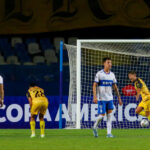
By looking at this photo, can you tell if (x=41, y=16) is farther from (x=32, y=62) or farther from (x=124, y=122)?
(x=124, y=122)

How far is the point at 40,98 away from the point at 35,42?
51.0 feet

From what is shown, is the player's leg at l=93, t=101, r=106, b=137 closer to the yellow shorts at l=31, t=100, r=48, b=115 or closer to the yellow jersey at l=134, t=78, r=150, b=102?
the yellow shorts at l=31, t=100, r=48, b=115

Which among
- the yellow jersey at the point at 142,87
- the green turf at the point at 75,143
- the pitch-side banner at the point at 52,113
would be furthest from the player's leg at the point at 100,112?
the pitch-side banner at the point at 52,113

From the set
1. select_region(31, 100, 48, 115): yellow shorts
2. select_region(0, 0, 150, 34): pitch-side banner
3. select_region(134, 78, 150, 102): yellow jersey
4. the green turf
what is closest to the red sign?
select_region(134, 78, 150, 102): yellow jersey

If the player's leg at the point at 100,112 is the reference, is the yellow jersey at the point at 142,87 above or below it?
above

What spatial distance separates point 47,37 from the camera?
26594 mm

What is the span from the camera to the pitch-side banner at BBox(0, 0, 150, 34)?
85.1 ft

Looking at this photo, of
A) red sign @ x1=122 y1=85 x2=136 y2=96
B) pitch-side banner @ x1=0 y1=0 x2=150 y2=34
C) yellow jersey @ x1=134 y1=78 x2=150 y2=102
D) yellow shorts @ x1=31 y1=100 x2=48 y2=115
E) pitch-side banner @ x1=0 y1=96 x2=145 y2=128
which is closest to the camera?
yellow shorts @ x1=31 y1=100 x2=48 y2=115

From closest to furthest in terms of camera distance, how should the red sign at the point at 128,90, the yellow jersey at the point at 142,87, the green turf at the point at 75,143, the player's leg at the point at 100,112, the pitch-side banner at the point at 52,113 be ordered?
the green turf at the point at 75,143
the player's leg at the point at 100,112
the yellow jersey at the point at 142,87
the pitch-side banner at the point at 52,113
the red sign at the point at 128,90

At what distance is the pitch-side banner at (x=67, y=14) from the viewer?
25953 millimetres

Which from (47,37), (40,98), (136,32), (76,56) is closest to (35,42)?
(47,37)

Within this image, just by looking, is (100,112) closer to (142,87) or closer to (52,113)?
(142,87)

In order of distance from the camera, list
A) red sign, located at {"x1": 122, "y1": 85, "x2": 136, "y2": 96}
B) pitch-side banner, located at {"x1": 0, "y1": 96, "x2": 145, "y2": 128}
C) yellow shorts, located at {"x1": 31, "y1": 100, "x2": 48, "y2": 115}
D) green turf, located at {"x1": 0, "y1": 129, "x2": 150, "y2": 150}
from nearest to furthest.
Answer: green turf, located at {"x1": 0, "y1": 129, "x2": 150, "y2": 150} → yellow shorts, located at {"x1": 31, "y1": 100, "x2": 48, "y2": 115} → pitch-side banner, located at {"x1": 0, "y1": 96, "x2": 145, "y2": 128} → red sign, located at {"x1": 122, "y1": 85, "x2": 136, "y2": 96}

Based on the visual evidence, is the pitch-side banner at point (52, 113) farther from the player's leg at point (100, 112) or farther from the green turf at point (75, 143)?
the green turf at point (75, 143)
